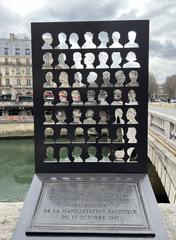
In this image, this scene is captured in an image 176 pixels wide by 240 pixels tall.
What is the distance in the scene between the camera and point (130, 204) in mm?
2221

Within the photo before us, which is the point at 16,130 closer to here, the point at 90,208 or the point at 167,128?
the point at 167,128

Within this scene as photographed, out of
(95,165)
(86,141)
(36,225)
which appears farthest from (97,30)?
(36,225)

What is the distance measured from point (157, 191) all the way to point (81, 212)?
9.10 metres

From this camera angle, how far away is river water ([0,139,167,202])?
438 inches

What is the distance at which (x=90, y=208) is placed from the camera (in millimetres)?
2176

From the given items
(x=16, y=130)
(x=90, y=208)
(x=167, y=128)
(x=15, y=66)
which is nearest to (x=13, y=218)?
(x=90, y=208)

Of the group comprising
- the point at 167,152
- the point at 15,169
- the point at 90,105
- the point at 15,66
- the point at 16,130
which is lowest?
the point at 15,169

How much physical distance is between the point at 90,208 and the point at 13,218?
1.22m

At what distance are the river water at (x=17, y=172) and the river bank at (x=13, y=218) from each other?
23.3ft

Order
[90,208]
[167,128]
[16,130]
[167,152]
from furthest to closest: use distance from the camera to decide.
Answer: [16,130], [167,128], [167,152], [90,208]

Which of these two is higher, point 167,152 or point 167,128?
point 167,128

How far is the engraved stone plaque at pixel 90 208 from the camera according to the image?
78.2 inches

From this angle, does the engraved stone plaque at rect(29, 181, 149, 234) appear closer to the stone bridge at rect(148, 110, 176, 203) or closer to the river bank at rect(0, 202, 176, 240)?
the river bank at rect(0, 202, 176, 240)

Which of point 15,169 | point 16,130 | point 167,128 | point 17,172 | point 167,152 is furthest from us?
point 16,130
